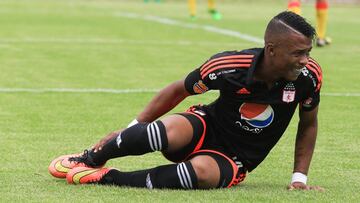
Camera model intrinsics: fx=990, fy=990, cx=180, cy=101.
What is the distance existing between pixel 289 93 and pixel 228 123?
435mm

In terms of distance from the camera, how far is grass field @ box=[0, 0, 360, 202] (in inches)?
237

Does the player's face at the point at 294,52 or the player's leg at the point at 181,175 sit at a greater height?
the player's face at the point at 294,52

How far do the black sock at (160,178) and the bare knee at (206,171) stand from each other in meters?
0.03

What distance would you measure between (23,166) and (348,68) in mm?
8825

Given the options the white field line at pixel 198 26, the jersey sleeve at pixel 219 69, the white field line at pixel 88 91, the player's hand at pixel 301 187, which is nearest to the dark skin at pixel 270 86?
the player's hand at pixel 301 187

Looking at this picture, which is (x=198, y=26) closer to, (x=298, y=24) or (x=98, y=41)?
(x=98, y=41)

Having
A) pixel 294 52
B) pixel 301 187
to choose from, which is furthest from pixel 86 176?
pixel 294 52

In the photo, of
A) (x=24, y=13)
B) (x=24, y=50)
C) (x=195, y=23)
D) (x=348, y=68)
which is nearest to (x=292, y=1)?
(x=348, y=68)

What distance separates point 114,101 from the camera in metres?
10.7

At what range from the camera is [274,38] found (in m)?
5.86

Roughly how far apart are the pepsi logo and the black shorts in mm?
258

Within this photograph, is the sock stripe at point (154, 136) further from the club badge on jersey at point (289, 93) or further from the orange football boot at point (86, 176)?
the club badge on jersey at point (289, 93)

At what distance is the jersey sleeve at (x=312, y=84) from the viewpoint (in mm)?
6090

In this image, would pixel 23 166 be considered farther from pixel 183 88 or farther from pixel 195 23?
pixel 195 23
